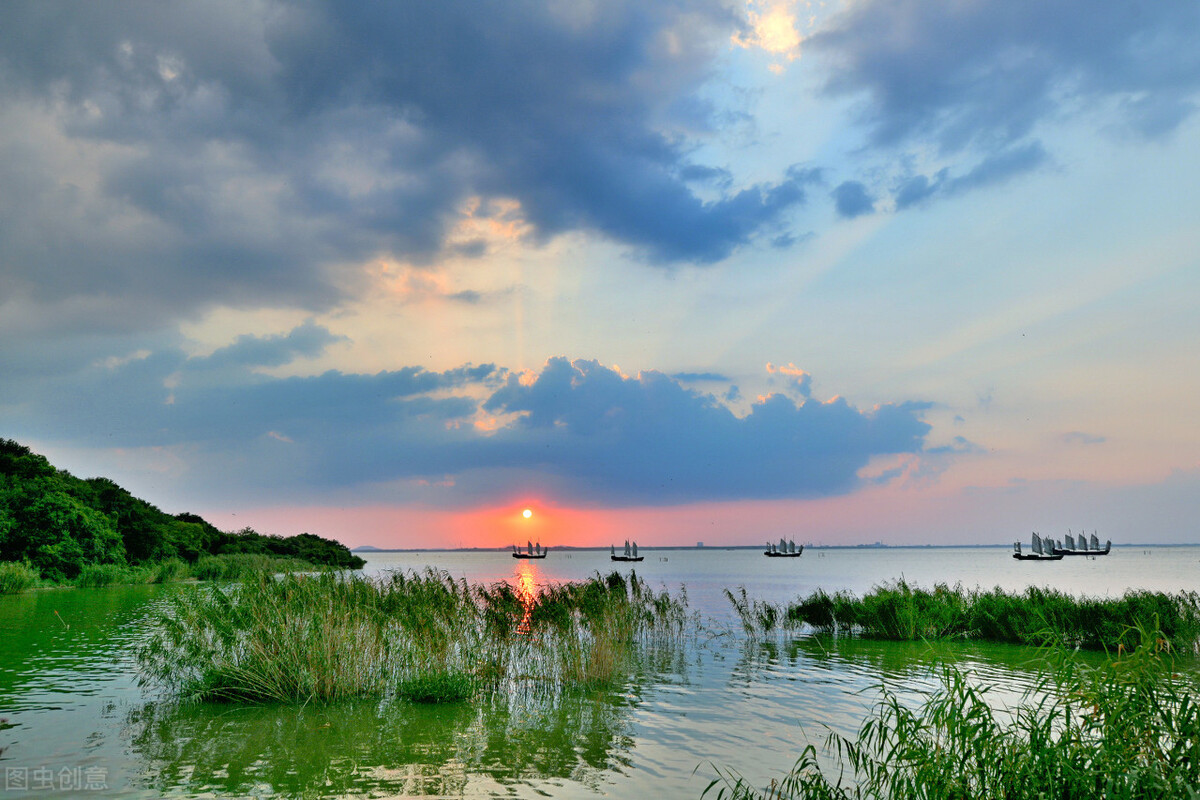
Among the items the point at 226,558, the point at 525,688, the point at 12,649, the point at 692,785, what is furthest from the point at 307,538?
the point at 692,785

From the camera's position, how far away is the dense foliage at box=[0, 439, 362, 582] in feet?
179

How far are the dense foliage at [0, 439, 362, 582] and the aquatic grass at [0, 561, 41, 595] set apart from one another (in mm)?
3724

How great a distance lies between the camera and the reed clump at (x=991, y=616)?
2536cm

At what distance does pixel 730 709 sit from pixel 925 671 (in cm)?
891

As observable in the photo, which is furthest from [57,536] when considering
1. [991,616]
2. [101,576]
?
[991,616]

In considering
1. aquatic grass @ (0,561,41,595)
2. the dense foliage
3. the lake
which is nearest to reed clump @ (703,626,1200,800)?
the lake

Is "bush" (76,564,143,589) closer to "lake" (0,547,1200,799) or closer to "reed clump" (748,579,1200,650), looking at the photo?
"lake" (0,547,1200,799)

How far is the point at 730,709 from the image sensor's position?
57.0 feet

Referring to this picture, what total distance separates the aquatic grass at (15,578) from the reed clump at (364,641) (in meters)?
37.9

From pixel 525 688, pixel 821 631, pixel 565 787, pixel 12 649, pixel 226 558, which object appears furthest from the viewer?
pixel 226 558

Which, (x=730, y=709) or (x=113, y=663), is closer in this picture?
(x=730, y=709)

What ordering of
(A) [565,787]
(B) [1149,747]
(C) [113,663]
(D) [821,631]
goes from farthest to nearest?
1. (D) [821,631]
2. (C) [113,663]
3. (A) [565,787]
4. (B) [1149,747]

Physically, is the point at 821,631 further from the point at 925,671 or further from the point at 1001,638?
the point at 925,671

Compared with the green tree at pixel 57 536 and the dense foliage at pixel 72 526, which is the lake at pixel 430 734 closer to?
the dense foliage at pixel 72 526
